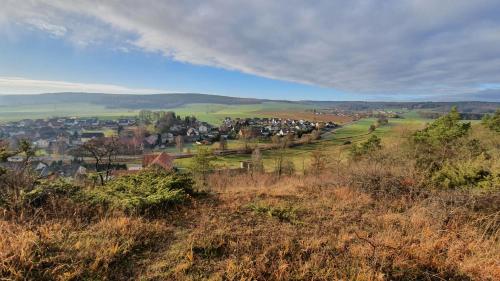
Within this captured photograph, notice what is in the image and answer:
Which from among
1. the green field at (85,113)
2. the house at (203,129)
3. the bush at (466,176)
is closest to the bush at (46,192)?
the bush at (466,176)

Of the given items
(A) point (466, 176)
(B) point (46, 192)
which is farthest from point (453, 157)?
(B) point (46, 192)

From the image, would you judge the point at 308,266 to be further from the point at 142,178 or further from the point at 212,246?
the point at 142,178

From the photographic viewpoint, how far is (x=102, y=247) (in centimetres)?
355

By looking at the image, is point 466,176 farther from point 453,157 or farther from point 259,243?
point 453,157

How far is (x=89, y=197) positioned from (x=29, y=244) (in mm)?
2300

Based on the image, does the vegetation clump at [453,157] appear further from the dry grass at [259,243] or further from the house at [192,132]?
the house at [192,132]

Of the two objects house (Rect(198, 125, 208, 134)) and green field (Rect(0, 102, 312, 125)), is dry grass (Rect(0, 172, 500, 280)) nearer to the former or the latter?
house (Rect(198, 125, 208, 134))

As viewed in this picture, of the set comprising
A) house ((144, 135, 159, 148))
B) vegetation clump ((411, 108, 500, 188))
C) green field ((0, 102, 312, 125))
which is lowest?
house ((144, 135, 159, 148))

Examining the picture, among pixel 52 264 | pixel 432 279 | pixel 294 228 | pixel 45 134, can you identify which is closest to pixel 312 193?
pixel 294 228

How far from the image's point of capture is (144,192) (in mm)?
6062

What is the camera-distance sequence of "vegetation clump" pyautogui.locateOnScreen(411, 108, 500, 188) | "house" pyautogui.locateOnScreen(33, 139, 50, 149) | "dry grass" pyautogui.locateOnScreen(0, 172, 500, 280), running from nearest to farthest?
"dry grass" pyautogui.locateOnScreen(0, 172, 500, 280) → "vegetation clump" pyautogui.locateOnScreen(411, 108, 500, 188) → "house" pyautogui.locateOnScreen(33, 139, 50, 149)

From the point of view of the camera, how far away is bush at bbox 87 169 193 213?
5.25m

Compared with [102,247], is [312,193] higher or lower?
lower

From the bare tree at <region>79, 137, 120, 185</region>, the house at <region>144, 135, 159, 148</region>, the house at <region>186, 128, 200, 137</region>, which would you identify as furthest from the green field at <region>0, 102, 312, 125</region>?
the bare tree at <region>79, 137, 120, 185</region>
